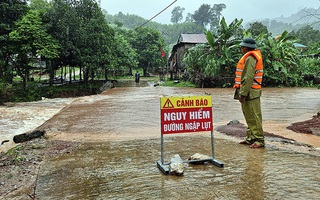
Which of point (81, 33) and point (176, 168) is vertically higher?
point (81, 33)

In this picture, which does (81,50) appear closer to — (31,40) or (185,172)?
(31,40)

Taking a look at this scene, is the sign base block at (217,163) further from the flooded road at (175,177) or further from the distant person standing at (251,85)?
the distant person standing at (251,85)

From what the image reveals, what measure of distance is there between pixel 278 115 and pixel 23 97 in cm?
1798

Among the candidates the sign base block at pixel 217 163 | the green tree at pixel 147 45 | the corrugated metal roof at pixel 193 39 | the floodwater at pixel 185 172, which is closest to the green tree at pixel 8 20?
the floodwater at pixel 185 172

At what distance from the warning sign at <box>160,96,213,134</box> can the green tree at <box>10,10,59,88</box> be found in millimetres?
17850

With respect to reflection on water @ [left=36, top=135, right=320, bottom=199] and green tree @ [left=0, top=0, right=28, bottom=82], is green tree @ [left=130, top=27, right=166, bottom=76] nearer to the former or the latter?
green tree @ [left=0, top=0, right=28, bottom=82]

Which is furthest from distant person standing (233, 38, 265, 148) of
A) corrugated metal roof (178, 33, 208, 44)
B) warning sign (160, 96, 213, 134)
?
corrugated metal roof (178, 33, 208, 44)

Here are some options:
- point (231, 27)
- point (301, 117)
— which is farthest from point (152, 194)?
point (231, 27)

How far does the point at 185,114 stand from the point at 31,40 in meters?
18.8

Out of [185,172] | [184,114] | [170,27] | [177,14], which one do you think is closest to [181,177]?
[185,172]

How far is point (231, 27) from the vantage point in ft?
74.9

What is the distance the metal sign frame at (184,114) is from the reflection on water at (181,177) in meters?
0.39

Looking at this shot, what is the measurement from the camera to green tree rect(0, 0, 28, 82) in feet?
64.1

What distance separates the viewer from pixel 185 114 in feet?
13.5
